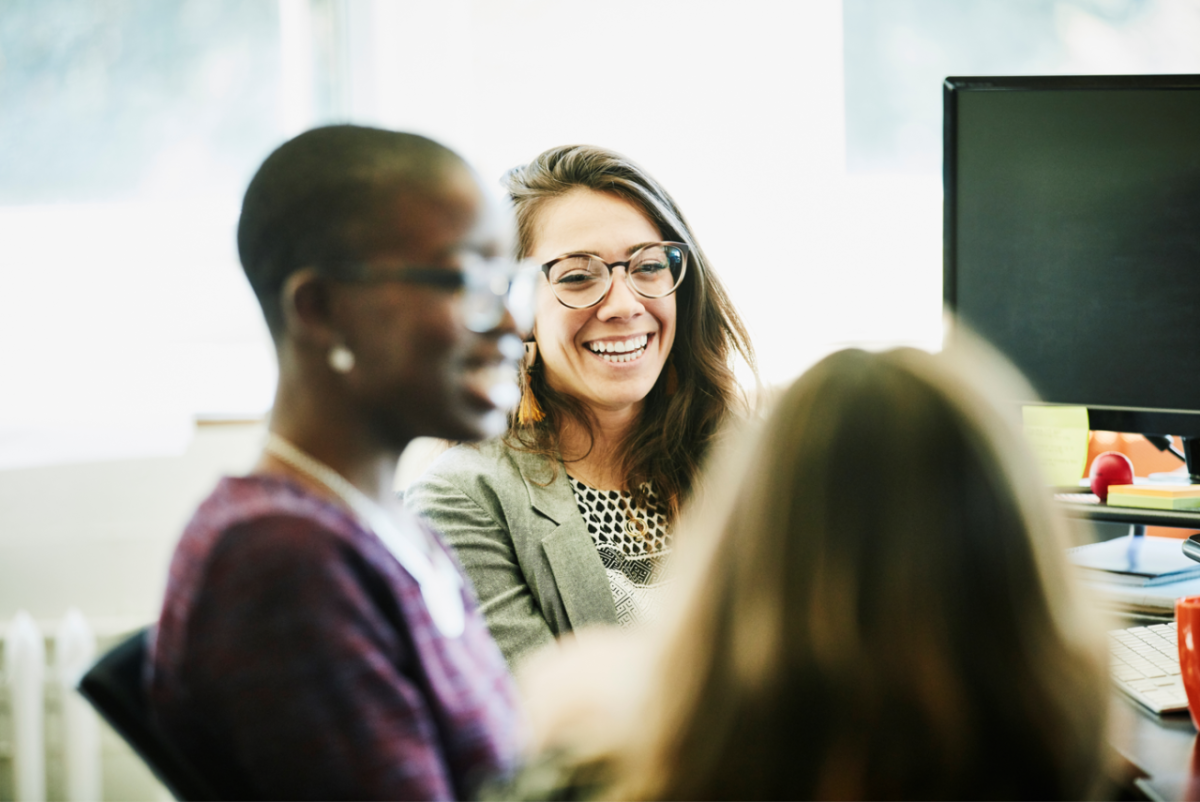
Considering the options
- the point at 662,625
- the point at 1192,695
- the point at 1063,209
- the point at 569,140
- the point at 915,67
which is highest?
the point at 915,67

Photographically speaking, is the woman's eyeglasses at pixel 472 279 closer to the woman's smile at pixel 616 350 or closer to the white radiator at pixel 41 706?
the woman's smile at pixel 616 350

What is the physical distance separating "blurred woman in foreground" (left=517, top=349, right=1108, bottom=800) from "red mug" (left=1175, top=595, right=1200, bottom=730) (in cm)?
34

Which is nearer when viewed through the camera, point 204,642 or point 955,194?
point 204,642

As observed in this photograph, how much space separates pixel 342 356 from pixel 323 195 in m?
0.10

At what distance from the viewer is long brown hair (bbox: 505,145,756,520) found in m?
1.36

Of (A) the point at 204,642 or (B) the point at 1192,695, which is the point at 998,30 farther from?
(A) the point at 204,642

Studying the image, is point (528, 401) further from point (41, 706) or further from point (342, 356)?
point (41, 706)

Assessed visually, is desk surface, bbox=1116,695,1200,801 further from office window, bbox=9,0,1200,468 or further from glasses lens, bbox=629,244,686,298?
office window, bbox=9,0,1200,468

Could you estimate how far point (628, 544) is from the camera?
4.37ft

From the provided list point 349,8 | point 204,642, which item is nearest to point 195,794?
point 204,642

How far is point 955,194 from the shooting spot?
1.36 metres

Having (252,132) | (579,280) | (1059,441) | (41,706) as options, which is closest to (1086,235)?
(1059,441)

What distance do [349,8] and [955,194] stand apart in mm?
1249

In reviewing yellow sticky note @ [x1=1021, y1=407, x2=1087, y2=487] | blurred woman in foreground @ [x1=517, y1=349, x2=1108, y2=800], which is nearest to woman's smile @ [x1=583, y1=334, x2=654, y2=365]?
yellow sticky note @ [x1=1021, y1=407, x2=1087, y2=487]
